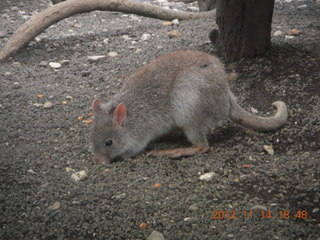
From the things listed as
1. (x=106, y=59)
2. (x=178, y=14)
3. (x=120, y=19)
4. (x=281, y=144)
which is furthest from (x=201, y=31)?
(x=281, y=144)

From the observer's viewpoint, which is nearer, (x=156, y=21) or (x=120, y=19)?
(x=156, y=21)

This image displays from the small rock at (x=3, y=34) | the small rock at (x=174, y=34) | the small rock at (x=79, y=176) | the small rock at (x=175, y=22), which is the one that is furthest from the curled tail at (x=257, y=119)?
the small rock at (x=3, y=34)

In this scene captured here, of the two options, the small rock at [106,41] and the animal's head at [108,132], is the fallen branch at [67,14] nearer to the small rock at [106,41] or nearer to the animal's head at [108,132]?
the small rock at [106,41]

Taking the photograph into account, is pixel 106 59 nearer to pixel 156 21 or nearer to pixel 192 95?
pixel 156 21

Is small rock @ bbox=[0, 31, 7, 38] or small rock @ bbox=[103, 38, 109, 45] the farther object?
small rock @ bbox=[0, 31, 7, 38]

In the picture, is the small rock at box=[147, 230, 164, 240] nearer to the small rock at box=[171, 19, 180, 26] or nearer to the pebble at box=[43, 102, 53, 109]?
the pebble at box=[43, 102, 53, 109]

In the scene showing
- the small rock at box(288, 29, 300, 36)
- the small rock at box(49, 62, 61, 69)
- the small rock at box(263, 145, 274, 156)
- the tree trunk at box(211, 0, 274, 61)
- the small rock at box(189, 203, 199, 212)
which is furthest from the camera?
the small rock at box(49, 62, 61, 69)

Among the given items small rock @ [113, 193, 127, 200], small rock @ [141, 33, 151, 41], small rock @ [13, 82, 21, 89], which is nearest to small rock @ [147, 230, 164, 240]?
small rock @ [113, 193, 127, 200]

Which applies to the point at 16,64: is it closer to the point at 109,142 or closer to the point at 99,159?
the point at 109,142
